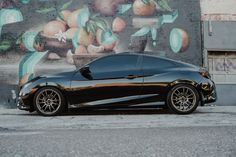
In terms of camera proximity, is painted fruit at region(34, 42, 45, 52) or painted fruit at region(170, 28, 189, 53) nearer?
painted fruit at region(34, 42, 45, 52)

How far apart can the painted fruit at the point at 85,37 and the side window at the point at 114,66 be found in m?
4.58

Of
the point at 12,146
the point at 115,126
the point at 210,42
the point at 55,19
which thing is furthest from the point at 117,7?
the point at 12,146

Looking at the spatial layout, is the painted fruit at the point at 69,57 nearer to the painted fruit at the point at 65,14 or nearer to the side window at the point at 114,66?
the painted fruit at the point at 65,14

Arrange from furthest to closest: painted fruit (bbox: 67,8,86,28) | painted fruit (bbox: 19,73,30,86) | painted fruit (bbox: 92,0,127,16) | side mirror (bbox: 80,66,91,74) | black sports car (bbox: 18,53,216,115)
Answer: painted fruit (bbox: 92,0,127,16) < painted fruit (bbox: 67,8,86,28) < painted fruit (bbox: 19,73,30,86) < side mirror (bbox: 80,66,91,74) < black sports car (bbox: 18,53,216,115)

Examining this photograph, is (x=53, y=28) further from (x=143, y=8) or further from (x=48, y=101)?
(x=48, y=101)

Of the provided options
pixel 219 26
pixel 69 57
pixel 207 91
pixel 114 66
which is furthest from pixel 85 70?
pixel 219 26

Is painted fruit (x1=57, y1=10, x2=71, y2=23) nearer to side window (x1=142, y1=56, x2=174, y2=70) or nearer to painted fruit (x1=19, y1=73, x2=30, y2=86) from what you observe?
painted fruit (x1=19, y1=73, x2=30, y2=86)

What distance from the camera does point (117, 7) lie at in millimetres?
15156

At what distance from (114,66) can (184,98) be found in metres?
1.63

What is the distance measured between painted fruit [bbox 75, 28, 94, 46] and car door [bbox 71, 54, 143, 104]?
462cm

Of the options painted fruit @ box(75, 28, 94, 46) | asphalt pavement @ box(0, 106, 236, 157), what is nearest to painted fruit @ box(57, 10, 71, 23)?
painted fruit @ box(75, 28, 94, 46)

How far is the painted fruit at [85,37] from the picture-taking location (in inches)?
584

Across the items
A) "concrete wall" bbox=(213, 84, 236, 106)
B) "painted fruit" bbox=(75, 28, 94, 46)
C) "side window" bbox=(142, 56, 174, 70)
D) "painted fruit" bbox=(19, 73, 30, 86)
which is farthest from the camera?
"painted fruit" bbox=(75, 28, 94, 46)

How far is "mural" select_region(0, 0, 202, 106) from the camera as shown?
14.7m
